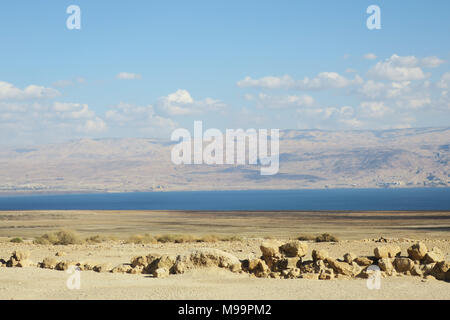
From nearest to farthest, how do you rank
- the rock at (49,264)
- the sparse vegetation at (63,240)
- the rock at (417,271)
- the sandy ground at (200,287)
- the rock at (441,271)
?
the sandy ground at (200,287)
the rock at (441,271)
the rock at (417,271)
the rock at (49,264)
the sparse vegetation at (63,240)

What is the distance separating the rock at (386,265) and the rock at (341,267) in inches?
36.1

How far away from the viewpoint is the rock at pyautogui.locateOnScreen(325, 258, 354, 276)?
17112mm

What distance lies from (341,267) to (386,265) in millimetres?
1312

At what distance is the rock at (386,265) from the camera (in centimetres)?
1722

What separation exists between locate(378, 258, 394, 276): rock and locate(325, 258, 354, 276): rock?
918 mm

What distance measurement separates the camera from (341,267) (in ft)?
56.5

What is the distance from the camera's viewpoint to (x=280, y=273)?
17422mm

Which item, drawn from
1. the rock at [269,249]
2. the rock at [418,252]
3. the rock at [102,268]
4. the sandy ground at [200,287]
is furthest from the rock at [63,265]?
the rock at [418,252]

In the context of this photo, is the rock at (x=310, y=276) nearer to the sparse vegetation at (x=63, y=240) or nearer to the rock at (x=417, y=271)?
the rock at (x=417, y=271)

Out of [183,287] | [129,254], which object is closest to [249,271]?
[183,287]

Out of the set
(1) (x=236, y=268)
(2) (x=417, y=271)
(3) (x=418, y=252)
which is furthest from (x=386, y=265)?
(1) (x=236, y=268)

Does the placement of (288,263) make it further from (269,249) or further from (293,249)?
(293,249)
